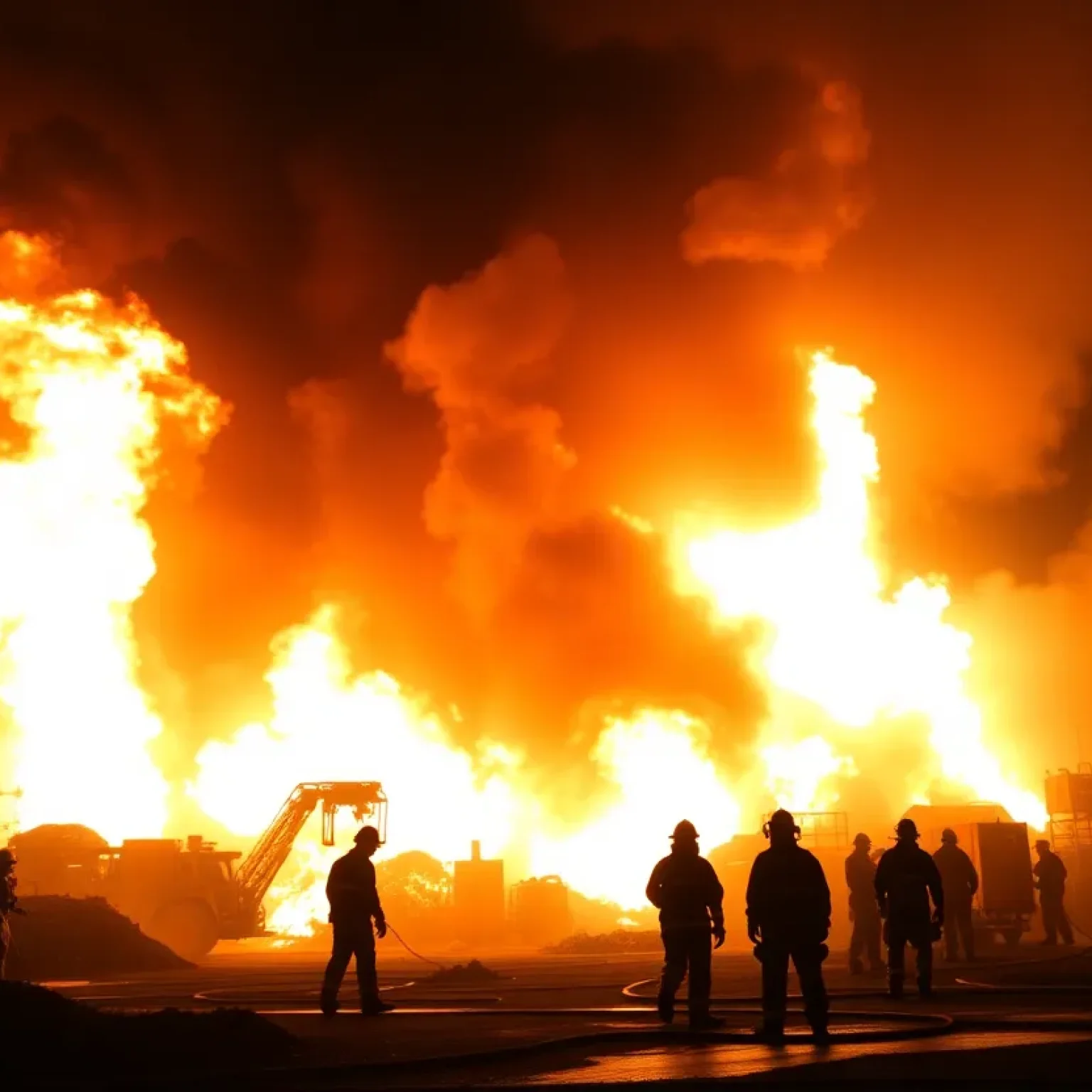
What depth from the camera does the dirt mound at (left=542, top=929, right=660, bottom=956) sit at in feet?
115

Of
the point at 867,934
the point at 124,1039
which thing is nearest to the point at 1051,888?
the point at 867,934

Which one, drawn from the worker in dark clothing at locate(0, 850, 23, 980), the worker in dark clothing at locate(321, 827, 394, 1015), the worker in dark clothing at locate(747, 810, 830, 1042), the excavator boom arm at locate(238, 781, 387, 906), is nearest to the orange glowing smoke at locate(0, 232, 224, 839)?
the excavator boom arm at locate(238, 781, 387, 906)

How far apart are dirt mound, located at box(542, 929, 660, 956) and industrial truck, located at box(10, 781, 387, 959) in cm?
572

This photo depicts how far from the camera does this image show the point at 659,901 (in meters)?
13.3

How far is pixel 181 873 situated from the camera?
36.7 m

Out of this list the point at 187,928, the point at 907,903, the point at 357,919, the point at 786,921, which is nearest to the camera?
the point at 786,921

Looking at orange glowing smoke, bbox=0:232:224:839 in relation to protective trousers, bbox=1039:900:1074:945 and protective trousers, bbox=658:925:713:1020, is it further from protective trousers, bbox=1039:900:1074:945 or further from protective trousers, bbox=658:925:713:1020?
protective trousers, bbox=658:925:713:1020

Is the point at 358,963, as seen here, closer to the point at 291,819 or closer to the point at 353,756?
the point at 291,819

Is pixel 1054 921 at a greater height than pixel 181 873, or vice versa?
pixel 181 873

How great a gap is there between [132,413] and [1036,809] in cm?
4539

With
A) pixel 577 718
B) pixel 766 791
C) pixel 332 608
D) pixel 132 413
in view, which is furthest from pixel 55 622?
pixel 766 791

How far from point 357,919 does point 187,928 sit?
2345 centimetres

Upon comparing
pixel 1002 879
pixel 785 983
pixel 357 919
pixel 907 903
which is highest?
pixel 1002 879

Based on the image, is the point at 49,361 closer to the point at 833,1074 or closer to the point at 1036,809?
the point at 833,1074
